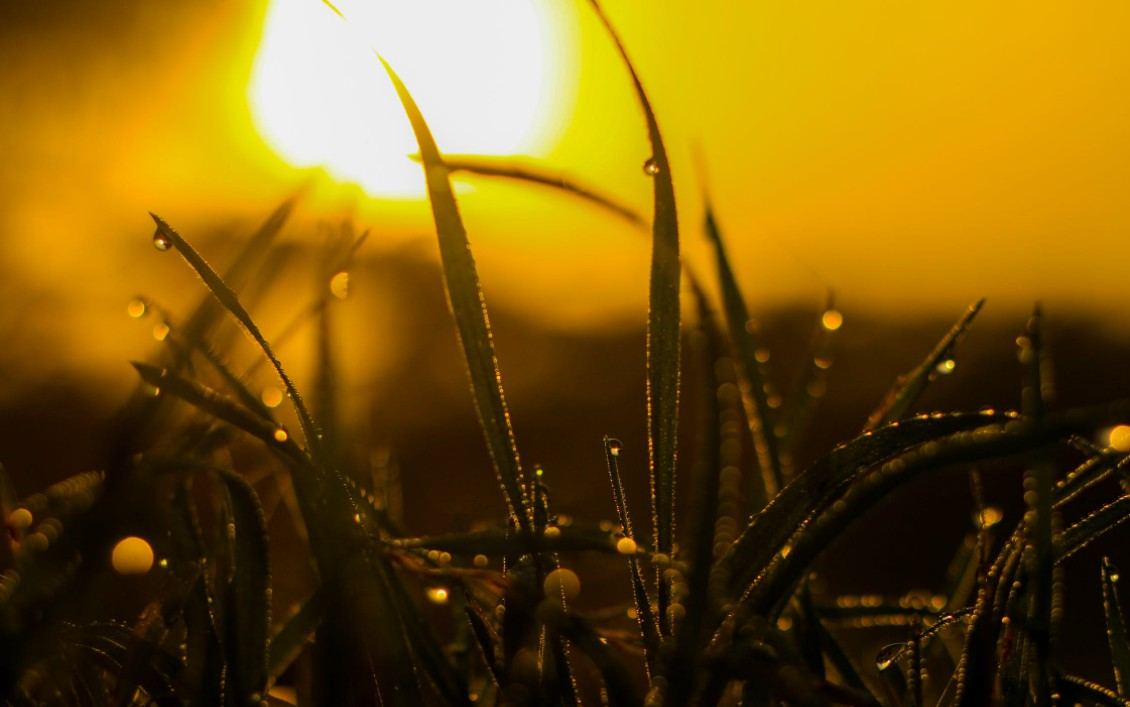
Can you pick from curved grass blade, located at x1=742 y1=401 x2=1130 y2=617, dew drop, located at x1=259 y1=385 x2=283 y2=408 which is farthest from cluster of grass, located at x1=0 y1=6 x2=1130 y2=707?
dew drop, located at x1=259 y1=385 x2=283 y2=408

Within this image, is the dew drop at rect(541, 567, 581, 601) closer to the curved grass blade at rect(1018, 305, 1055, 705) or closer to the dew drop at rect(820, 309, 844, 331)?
the curved grass blade at rect(1018, 305, 1055, 705)

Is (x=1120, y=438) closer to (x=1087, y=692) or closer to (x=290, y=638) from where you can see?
(x=1087, y=692)

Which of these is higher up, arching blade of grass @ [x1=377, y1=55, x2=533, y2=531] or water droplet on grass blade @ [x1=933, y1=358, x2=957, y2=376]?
water droplet on grass blade @ [x1=933, y1=358, x2=957, y2=376]

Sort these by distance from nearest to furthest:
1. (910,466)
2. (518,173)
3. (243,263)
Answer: (910,466) < (518,173) < (243,263)

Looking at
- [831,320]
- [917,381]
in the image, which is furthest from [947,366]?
[831,320]

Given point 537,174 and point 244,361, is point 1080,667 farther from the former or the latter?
point 537,174

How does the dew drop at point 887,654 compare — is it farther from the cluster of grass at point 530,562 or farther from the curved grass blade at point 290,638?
the curved grass blade at point 290,638
